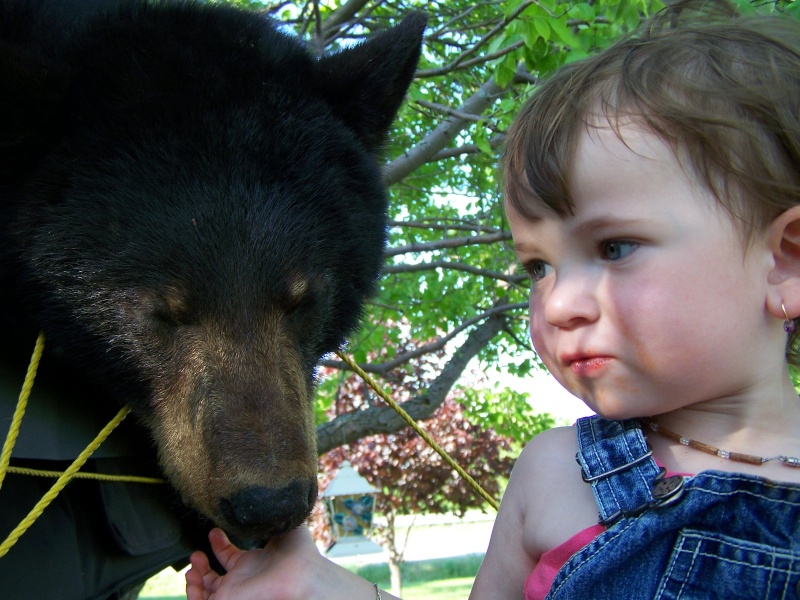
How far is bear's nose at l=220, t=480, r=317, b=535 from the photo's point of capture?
5.77 ft

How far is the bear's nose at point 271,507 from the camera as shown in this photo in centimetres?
176

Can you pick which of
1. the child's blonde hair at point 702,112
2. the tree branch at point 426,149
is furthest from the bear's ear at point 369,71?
the tree branch at point 426,149

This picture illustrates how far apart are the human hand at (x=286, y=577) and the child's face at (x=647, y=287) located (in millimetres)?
640

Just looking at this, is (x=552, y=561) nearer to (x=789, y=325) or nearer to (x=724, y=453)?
(x=724, y=453)

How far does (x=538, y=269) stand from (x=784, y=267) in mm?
453

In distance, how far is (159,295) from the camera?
2.13m

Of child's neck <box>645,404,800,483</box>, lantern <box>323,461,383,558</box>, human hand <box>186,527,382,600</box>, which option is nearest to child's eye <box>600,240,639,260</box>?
child's neck <box>645,404,800,483</box>

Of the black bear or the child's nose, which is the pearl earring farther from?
the black bear

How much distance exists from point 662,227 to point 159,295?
4.34ft

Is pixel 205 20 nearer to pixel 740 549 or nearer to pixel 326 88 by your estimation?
pixel 326 88

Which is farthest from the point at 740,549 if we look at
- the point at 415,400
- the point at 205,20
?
the point at 415,400

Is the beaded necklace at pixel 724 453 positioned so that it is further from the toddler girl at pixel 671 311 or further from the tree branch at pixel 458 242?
the tree branch at pixel 458 242

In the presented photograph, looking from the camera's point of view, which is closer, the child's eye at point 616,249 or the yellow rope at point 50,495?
the child's eye at point 616,249

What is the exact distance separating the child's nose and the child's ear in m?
0.33
